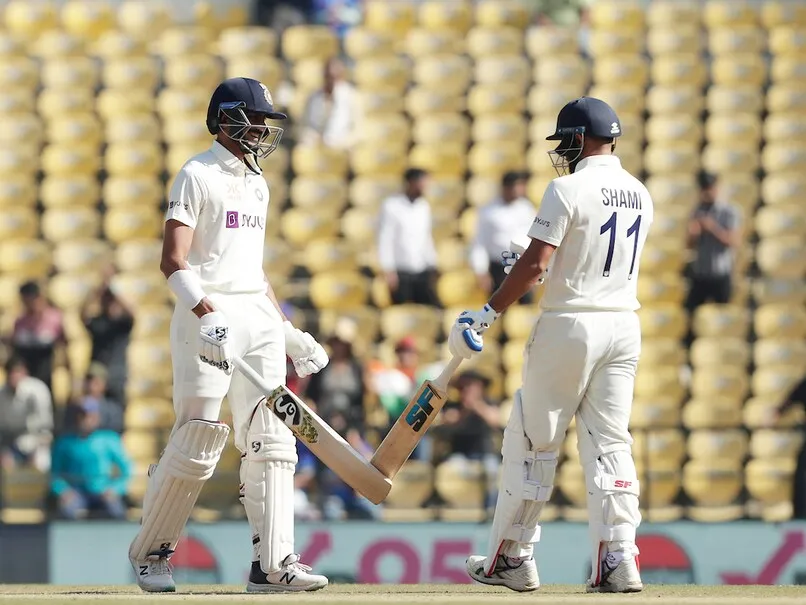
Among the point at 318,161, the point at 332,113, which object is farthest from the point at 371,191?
the point at 332,113

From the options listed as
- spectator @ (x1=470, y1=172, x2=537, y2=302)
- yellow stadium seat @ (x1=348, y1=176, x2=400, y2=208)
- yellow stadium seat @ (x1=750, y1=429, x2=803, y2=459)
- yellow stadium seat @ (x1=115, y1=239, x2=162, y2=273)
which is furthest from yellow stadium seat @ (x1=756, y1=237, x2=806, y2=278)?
yellow stadium seat @ (x1=115, y1=239, x2=162, y2=273)

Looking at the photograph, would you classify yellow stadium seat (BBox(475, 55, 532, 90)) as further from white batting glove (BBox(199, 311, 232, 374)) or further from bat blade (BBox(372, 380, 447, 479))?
white batting glove (BBox(199, 311, 232, 374))

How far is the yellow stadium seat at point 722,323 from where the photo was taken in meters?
11.9

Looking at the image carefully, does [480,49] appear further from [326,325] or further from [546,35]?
[326,325]

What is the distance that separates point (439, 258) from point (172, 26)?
374cm

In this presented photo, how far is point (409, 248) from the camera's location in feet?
39.5

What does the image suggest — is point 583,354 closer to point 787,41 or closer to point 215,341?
point 215,341

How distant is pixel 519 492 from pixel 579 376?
1.66 ft

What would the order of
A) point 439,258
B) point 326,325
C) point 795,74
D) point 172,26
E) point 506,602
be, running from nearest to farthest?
point 506,602 < point 326,325 < point 439,258 < point 795,74 < point 172,26

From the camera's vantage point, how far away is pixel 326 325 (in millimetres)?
11461

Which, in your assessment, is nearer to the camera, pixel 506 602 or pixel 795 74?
pixel 506 602

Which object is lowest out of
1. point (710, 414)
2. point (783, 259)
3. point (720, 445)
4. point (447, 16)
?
point (720, 445)

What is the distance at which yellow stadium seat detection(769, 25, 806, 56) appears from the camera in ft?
45.4

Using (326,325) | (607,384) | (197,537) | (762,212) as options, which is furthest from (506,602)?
(762,212)
